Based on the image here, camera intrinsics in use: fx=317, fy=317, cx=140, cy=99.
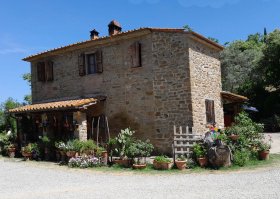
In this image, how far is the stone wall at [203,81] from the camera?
46.9ft

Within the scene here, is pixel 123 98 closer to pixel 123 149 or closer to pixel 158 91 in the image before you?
pixel 158 91

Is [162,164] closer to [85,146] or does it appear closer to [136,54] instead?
[85,146]

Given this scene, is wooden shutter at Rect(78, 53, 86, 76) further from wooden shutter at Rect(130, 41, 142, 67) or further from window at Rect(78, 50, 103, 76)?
wooden shutter at Rect(130, 41, 142, 67)

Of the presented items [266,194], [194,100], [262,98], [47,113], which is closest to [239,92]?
[262,98]

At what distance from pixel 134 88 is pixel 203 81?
132 inches

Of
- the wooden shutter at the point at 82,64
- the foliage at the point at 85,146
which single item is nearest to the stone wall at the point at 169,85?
the foliage at the point at 85,146

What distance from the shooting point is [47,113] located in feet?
52.5

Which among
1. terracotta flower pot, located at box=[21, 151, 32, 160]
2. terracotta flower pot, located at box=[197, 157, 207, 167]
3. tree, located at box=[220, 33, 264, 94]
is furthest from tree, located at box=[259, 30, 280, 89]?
terracotta flower pot, located at box=[21, 151, 32, 160]

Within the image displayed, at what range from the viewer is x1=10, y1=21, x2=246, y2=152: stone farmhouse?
563 inches

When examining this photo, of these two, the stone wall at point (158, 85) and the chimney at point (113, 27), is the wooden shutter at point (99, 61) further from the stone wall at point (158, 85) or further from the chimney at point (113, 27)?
the chimney at point (113, 27)

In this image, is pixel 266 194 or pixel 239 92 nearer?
pixel 266 194

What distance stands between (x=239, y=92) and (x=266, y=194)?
24558 millimetres

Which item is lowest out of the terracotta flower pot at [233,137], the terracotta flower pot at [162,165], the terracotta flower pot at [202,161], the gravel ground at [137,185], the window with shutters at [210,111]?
the gravel ground at [137,185]

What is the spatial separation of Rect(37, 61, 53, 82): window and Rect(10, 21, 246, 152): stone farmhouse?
616mm
